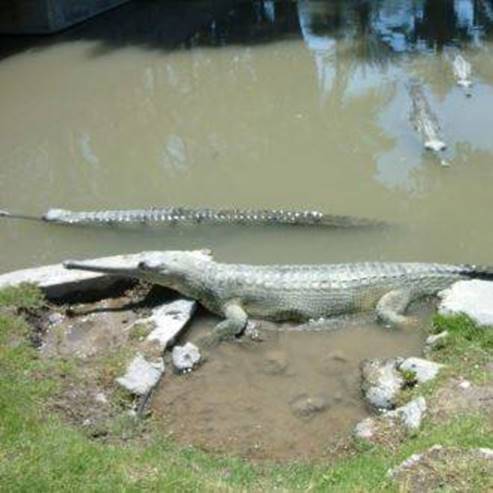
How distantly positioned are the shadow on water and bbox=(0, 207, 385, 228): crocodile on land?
21.9ft

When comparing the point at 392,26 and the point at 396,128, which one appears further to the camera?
the point at 392,26


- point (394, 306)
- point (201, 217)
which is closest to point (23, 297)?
point (201, 217)

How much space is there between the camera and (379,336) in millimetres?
7227

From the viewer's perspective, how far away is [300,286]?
753 cm

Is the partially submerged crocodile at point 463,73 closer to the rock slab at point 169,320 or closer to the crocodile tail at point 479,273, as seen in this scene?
the crocodile tail at point 479,273

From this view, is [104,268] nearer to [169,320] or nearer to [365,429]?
[169,320]

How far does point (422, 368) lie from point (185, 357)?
192cm

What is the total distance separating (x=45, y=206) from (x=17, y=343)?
3859 millimetres

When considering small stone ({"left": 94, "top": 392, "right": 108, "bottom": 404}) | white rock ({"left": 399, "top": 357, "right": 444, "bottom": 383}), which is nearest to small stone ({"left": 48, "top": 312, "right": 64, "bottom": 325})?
small stone ({"left": 94, "top": 392, "right": 108, "bottom": 404})

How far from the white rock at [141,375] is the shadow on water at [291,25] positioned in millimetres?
9660

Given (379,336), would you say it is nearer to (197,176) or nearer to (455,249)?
(455,249)

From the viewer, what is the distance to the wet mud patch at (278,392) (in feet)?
19.8

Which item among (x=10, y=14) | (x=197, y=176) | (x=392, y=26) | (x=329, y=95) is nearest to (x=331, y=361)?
(x=197, y=176)

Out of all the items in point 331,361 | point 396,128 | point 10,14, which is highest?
point 10,14
